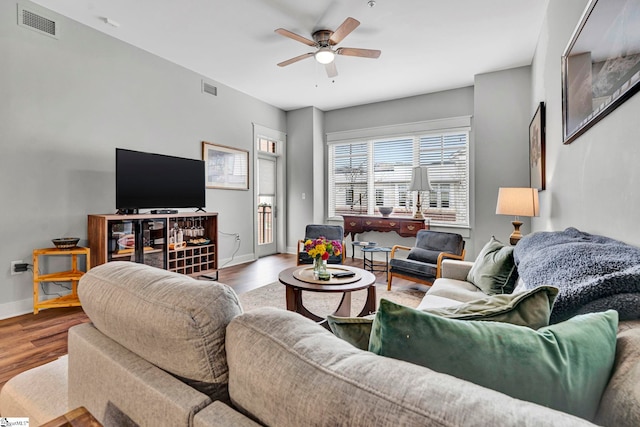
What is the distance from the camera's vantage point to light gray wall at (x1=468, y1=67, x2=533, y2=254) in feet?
13.5

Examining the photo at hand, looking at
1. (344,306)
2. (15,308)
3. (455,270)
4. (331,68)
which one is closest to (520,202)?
(455,270)

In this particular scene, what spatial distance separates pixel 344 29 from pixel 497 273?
243 cm

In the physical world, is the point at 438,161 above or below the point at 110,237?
above

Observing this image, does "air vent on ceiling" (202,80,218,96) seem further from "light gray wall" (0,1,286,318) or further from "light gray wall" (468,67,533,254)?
"light gray wall" (468,67,533,254)

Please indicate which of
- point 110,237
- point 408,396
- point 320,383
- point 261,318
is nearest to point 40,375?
point 261,318

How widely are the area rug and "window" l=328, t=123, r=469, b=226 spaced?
6.67 feet

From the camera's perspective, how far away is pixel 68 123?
3.10 m

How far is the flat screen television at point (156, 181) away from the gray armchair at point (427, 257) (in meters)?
2.71

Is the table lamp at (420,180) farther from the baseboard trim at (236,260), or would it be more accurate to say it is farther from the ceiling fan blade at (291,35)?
the baseboard trim at (236,260)

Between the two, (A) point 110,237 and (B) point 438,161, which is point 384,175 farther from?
(A) point 110,237

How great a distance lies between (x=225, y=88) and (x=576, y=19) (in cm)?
430

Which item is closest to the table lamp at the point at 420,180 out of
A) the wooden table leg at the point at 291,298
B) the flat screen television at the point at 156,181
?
the wooden table leg at the point at 291,298

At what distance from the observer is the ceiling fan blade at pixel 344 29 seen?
261cm

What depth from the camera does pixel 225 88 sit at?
4.79 m
